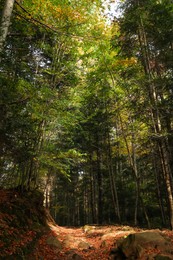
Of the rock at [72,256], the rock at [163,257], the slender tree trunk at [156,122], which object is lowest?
the rock at [72,256]

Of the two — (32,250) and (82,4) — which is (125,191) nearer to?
(32,250)

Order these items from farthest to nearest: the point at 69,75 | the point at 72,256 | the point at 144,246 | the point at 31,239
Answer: the point at 69,75
the point at 72,256
the point at 31,239
the point at 144,246

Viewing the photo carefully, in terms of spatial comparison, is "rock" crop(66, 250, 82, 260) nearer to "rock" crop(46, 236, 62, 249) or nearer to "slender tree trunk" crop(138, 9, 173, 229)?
"rock" crop(46, 236, 62, 249)

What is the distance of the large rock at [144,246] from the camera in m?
6.57

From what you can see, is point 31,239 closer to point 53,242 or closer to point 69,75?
point 53,242

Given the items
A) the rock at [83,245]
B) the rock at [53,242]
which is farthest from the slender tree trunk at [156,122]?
the rock at [53,242]

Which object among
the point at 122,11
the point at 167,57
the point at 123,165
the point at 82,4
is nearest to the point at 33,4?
the point at 82,4

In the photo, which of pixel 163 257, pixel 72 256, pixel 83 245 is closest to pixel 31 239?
pixel 72 256

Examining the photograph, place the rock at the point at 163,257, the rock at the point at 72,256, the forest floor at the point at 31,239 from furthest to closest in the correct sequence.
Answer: the rock at the point at 72,256 < the forest floor at the point at 31,239 < the rock at the point at 163,257

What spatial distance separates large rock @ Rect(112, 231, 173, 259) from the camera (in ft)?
21.6

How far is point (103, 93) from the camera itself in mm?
16734

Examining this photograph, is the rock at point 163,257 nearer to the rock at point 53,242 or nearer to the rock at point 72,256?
the rock at point 72,256

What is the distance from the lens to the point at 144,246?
695 cm

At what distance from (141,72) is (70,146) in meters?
9.52
